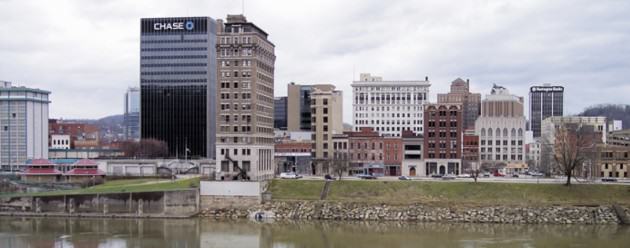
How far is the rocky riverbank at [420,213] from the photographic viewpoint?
86688 mm

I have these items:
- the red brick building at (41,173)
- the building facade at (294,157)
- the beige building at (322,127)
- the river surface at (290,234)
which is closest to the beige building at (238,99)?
the river surface at (290,234)

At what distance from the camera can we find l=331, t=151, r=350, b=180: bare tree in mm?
118838

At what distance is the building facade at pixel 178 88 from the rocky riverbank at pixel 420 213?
79203 millimetres

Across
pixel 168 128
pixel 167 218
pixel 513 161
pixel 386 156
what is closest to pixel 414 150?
pixel 386 156

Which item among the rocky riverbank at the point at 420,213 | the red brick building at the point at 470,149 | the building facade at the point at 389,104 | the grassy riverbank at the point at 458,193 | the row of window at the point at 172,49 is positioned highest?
the row of window at the point at 172,49

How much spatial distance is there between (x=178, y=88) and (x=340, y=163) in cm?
7273

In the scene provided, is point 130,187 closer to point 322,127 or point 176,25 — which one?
point 322,127

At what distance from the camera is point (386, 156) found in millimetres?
135375

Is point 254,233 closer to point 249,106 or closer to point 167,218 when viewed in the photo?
point 167,218

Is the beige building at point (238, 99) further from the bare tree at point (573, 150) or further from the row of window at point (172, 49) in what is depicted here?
the row of window at point (172, 49)

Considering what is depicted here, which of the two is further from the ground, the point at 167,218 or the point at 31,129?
the point at 31,129

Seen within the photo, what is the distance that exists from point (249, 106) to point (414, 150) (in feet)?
138

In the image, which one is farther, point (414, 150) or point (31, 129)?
point (31, 129)

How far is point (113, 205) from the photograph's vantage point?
9506 centimetres
